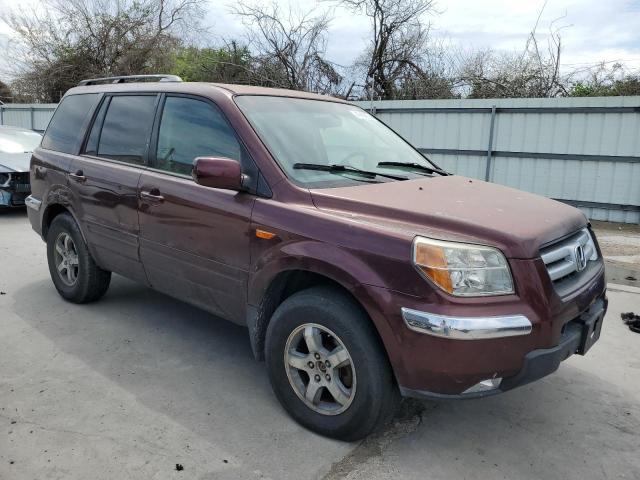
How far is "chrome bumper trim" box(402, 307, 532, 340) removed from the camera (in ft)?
7.84

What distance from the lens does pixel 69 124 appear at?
4828mm

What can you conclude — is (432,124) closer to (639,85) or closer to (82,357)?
(639,85)

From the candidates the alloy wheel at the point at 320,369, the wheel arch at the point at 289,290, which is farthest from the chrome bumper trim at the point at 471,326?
the alloy wheel at the point at 320,369

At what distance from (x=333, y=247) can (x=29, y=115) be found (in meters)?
19.0

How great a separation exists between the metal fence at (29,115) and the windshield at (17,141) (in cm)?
743

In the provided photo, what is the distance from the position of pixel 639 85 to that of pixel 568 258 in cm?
1100

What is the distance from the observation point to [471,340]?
240 cm

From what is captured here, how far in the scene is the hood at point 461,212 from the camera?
100 inches

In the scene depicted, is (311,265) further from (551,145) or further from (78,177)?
(551,145)

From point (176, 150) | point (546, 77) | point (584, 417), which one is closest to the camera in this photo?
point (584, 417)

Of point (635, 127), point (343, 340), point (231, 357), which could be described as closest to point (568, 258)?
point (343, 340)

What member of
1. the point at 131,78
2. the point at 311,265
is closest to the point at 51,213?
the point at 131,78

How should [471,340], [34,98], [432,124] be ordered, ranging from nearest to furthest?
[471,340]
[432,124]
[34,98]

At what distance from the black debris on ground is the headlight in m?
2.77
